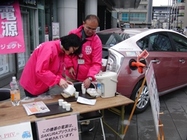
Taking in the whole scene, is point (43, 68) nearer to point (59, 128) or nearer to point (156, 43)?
point (59, 128)

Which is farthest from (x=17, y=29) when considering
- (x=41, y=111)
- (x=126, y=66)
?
(x=126, y=66)

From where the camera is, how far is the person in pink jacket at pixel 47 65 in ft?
8.10

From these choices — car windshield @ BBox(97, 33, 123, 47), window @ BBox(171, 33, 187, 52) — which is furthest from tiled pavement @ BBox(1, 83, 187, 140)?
car windshield @ BBox(97, 33, 123, 47)

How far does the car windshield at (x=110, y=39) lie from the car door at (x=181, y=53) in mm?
1346

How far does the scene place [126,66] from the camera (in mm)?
3836

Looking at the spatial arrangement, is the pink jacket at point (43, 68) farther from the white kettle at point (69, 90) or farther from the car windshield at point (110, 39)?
the car windshield at point (110, 39)

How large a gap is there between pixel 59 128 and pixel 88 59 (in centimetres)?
121

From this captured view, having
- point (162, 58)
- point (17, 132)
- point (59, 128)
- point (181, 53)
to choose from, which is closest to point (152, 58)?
point (162, 58)

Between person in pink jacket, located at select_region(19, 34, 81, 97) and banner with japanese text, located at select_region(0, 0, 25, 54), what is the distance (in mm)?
270

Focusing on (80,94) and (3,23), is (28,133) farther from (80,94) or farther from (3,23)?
(3,23)

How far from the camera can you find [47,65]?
248cm

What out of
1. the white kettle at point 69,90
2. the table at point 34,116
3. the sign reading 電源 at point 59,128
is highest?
the white kettle at point 69,90

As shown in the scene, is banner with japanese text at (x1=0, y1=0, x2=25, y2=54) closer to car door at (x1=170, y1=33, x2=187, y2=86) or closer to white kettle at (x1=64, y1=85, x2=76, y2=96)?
white kettle at (x1=64, y1=85, x2=76, y2=96)

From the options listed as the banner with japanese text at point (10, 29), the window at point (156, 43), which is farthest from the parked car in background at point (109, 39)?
the banner with japanese text at point (10, 29)
